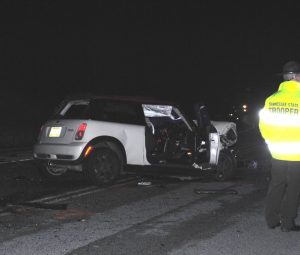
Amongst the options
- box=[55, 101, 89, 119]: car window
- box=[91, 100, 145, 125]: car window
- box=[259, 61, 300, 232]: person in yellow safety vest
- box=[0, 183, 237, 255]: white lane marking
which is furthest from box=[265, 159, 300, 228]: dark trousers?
box=[55, 101, 89, 119]: car window

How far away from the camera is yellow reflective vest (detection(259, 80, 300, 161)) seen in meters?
5.57

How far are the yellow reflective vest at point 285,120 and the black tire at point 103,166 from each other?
13.0ft

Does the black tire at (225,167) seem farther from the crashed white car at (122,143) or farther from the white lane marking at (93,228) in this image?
the white lane marking at (93,228)

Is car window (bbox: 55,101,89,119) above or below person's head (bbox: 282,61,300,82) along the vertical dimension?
below

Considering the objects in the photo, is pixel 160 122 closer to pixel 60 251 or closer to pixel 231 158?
pixel 231 158

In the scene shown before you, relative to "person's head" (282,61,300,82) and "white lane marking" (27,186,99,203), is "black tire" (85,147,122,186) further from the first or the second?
"person's head" (282,61,300,82)

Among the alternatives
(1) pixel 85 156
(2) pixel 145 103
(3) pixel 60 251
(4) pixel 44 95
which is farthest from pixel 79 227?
(4) pixel 44 95

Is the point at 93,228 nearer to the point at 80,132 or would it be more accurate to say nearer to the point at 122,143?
the point at 80,132

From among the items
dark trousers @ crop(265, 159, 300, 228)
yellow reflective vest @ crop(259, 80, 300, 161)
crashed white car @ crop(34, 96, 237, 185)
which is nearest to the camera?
yellow reflective vest @ crop(259, 80, 300, 161)

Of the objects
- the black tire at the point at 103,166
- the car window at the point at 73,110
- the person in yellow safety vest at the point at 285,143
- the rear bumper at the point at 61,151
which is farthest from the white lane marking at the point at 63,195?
the person in yellow safety vest at the point at 285,143

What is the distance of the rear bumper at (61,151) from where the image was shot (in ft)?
29.2

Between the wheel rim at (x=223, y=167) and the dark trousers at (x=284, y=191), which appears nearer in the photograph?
the dark trousers at (x=284, y=191)

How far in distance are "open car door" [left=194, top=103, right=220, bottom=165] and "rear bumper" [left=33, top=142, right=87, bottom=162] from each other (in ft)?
6.59

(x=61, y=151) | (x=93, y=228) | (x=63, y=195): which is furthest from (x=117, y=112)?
(x=93, y=228)
